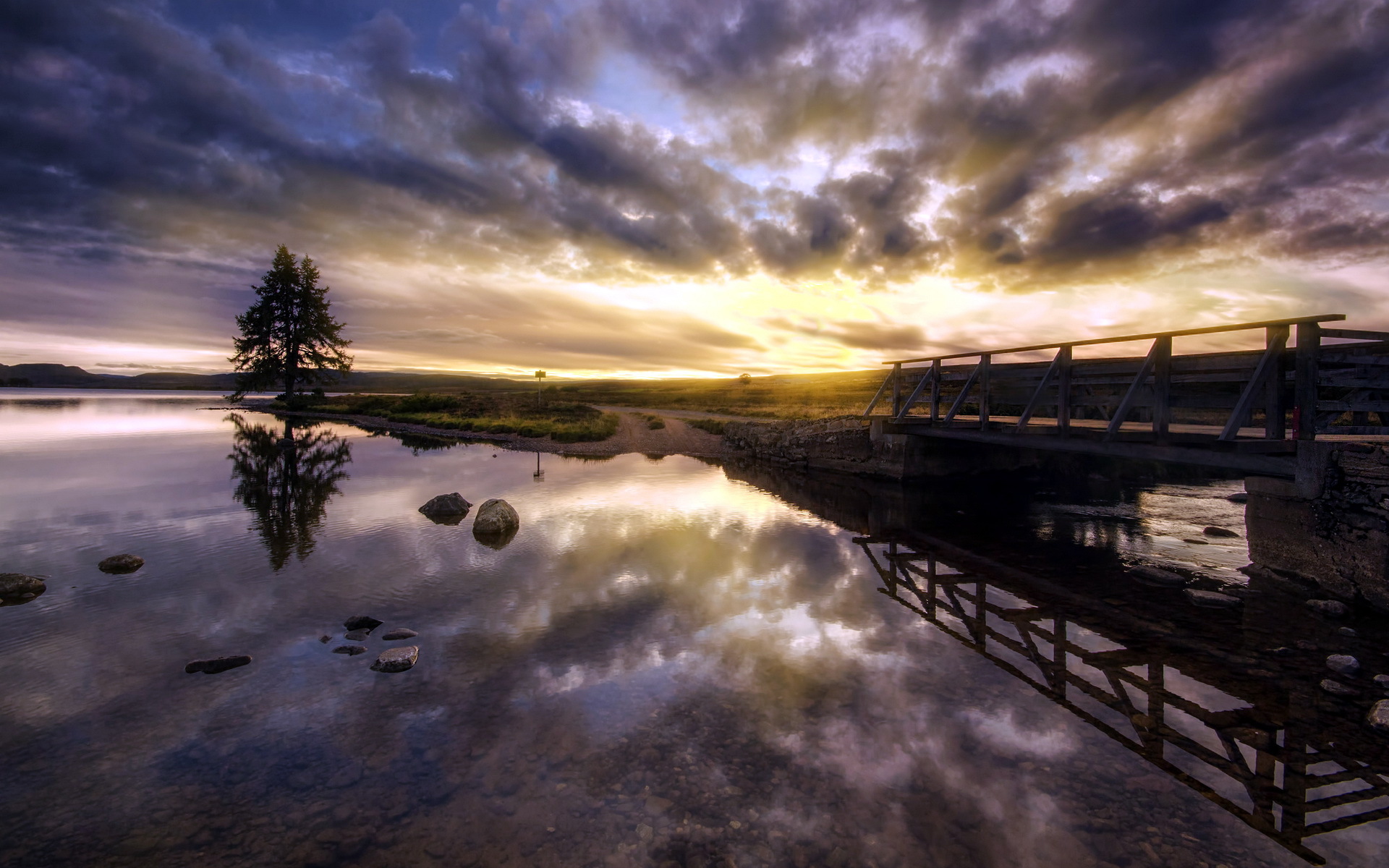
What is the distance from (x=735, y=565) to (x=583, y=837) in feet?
23.1

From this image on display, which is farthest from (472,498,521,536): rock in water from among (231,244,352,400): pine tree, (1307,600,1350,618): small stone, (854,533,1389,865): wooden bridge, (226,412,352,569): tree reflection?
(231,244,352,400): pine tree

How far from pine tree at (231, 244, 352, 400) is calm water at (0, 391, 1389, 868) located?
188 ft

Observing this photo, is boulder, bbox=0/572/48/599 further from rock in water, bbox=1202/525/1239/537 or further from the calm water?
rock in water, bbox=1202/525/1239/537

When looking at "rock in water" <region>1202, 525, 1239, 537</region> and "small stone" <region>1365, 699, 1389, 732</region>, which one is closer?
"small stone" <region>1365, 699, 1389, 732</region>

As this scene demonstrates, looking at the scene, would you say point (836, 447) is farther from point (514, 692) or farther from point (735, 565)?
point (514, 692)

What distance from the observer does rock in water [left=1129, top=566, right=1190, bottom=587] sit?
10094 mm

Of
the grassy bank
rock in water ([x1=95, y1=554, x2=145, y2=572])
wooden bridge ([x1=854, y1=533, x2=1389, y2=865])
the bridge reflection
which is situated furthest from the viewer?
the grassy bank

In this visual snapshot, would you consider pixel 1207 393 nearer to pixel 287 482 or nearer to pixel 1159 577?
pixel 1159 577

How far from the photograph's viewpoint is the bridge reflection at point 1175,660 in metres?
4.78

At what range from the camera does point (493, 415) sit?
4997cm

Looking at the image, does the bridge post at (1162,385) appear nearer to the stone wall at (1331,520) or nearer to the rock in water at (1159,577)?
the stone wall at (1331,520)

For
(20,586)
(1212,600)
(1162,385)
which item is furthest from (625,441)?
(1212,600)

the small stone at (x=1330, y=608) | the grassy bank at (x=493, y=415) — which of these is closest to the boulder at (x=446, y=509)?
the small stone at (x=1330, y=608)

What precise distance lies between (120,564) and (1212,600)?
1829 cm
